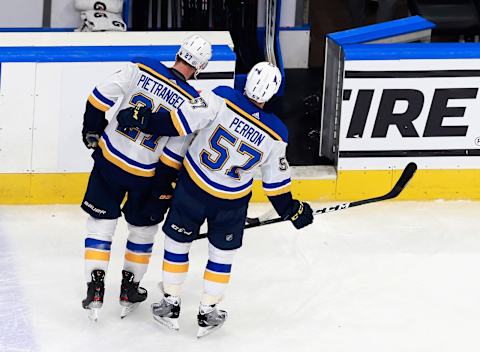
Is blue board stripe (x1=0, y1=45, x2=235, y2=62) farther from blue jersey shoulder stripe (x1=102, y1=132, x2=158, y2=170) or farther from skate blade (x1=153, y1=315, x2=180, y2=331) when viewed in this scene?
skate blade (x1=153, y1=315, x2=180, y2=331)

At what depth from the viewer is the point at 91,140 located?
Result: 6.22 metres

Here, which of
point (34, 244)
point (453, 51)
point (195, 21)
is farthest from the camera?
point (195, 21)

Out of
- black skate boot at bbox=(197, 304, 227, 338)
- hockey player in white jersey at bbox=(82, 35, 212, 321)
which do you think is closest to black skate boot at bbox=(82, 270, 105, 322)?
hockey player in white jersey at bbox=(82, 35, 212, 321)

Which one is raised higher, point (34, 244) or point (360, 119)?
point (360, 119)

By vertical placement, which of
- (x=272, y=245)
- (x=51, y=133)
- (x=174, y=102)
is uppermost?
(x=174, y=102)

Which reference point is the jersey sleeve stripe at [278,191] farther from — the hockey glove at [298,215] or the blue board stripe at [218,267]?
the blue board stripe at [218,267]

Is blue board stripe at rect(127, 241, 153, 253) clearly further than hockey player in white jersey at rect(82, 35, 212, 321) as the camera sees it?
Yes

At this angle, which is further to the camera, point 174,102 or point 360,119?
point 360,119

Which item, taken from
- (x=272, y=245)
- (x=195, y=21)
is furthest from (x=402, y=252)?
(x=195, y=21)

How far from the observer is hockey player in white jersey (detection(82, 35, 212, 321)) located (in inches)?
240

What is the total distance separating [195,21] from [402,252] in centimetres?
303

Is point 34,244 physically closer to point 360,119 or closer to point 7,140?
point 7,140

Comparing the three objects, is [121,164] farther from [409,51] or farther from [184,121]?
[409,51]

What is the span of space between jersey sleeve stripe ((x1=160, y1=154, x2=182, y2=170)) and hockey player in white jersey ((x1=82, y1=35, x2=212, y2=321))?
0.01m
